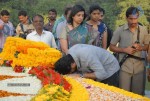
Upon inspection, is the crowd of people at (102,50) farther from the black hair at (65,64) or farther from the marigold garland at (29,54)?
the marigold garland at (29,54)

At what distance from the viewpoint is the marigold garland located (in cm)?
662

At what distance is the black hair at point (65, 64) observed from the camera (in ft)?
18.2

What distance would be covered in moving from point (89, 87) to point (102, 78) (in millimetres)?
425

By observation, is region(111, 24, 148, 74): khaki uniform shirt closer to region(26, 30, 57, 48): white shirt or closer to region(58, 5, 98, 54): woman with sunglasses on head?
region(58, 5, 98, 54): woman with sunglasses on head

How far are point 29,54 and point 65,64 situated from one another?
1351mm

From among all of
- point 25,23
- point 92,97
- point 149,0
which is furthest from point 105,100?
point 149,0

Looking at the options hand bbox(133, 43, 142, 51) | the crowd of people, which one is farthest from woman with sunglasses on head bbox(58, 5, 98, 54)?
hand bbox(133, 43, 142, 51)

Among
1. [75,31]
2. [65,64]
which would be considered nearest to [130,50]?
[75,31]

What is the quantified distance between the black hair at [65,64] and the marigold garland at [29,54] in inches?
21.6

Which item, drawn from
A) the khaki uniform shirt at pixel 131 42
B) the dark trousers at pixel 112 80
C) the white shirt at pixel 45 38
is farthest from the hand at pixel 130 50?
the white shirt at pixel 45 38

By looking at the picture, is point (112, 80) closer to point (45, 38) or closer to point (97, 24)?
point (97, 24)

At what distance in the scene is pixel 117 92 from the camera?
17.6ft

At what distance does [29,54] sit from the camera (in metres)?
6.75

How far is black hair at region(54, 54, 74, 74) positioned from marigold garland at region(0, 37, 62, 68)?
1.80ft
